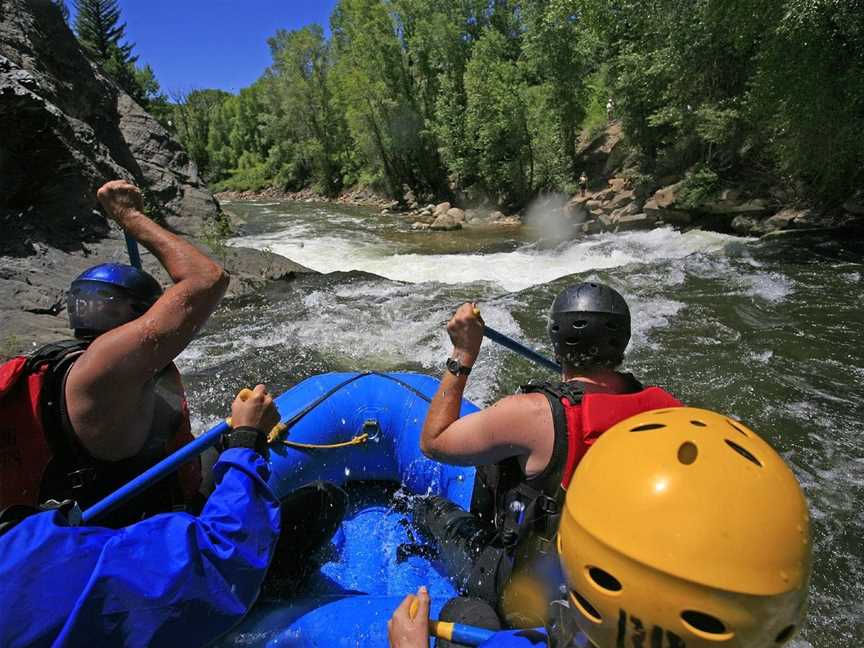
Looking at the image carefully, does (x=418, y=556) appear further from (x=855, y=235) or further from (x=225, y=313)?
(x=855, y=235)

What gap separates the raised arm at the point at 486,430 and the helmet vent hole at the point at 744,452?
64cm

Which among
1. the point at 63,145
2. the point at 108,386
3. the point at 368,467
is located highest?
the point at 63,145

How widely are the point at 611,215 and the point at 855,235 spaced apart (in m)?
7.43

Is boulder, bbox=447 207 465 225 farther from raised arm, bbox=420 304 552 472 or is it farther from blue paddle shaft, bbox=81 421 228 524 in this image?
blue paddle shaft, bbox=81 421 228 524

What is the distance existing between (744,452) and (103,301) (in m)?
1.92

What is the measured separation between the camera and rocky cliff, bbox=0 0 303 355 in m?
7.81

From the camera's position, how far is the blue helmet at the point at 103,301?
181 cm

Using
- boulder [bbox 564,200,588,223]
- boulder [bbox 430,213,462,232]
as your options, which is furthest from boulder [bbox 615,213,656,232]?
boulder [bbox 430,213,462,232]

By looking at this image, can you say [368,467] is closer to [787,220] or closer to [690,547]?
[690,547]

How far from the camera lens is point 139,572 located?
3.88ft

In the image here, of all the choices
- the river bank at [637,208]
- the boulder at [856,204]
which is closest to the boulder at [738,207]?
the river bank at [637,208]

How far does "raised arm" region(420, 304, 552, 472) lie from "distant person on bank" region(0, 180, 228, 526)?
849 millimetres

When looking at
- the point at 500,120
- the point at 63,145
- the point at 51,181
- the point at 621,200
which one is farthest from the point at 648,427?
the point at 500,120

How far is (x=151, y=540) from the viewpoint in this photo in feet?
4.05
